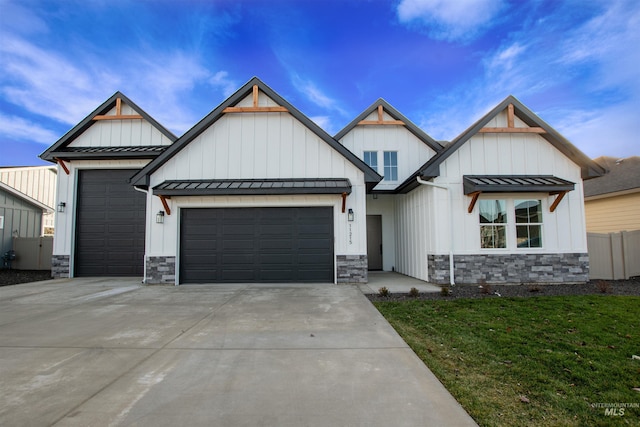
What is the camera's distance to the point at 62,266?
11305mm

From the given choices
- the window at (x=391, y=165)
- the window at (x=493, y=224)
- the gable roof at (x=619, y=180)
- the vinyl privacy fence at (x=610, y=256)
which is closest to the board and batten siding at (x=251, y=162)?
the window at (x=391, y=165)

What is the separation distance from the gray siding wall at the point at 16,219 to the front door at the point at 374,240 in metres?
Answer: 17.1

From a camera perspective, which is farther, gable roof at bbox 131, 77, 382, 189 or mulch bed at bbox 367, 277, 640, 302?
gable roof at bbox 131, 77, 382, 189

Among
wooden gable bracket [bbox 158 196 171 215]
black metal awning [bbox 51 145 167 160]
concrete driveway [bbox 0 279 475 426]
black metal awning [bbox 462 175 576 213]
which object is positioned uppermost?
black metal awning [bbox 51 145 167 160]

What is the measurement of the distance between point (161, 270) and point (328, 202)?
568cm

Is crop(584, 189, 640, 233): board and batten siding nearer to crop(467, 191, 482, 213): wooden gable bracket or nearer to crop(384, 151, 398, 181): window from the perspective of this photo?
crop(467, 191, 482, 213): wooden gable bracket

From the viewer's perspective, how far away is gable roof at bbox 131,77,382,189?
9586 millimetres

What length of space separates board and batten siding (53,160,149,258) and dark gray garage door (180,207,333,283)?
161 inches

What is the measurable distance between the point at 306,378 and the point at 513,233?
8805mm

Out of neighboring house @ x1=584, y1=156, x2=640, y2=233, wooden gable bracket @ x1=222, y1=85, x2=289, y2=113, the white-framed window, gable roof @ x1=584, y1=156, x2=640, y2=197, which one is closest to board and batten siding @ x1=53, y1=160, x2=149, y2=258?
wooden gable bracket @ x1=222, y1=85, x2=289, y2=113

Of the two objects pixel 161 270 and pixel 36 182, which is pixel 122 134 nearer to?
pixel 161 270

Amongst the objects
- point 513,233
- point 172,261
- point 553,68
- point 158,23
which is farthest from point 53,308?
point 553,68

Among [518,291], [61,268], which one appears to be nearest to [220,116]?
[61,268]

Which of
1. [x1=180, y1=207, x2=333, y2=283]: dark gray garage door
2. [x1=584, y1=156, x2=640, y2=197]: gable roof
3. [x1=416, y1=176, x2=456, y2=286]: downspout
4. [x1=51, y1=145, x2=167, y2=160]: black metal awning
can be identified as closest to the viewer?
[x1=416, y1=176, x2=456, y2=286]: downspout
